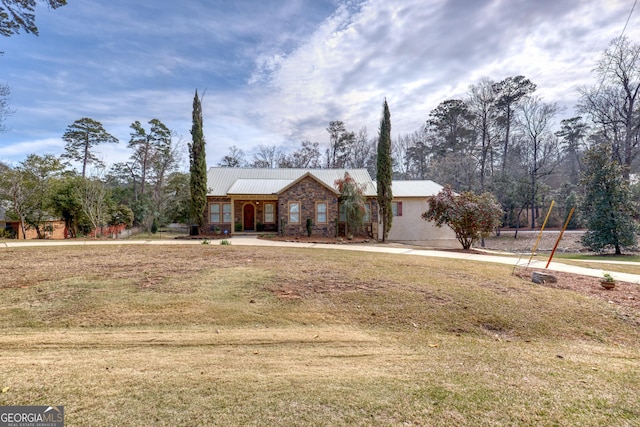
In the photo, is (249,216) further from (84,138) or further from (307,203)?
(84,138)

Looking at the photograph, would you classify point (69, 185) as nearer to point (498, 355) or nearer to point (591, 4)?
point (498, 355)

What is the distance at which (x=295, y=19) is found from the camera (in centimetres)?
1156

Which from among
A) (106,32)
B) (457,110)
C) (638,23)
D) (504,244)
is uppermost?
(457,110)

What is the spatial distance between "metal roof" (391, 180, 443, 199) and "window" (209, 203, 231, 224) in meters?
11.7

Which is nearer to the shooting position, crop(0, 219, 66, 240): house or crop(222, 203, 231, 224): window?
crop(0, 219, 66, 240): house

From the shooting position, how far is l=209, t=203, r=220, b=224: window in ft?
67.2

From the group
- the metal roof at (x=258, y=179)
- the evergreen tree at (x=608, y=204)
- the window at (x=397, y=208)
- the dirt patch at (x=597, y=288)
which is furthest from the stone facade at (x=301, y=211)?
the dirt patch at (x=597, y=288)

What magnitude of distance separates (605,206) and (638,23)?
11333 millimetres

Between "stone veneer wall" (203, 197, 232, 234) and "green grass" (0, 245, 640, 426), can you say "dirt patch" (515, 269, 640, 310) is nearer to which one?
"green grass" (0, 245, 640, 426)

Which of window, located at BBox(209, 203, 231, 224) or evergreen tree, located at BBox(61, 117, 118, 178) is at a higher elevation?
evergreen tree, located at BBox(61, 117, 118, 178)

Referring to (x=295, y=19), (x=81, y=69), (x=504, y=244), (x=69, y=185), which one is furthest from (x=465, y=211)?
(x=69, y=185)

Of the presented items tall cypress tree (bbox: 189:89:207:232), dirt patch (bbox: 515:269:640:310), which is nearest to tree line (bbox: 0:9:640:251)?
tall cypress tree (bbox: 189:89:207:232)

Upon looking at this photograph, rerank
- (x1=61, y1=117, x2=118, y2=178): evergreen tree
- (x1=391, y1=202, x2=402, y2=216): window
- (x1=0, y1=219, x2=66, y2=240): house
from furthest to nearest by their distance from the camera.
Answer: (x1=61, y1=117, x2=118, y2=178): evergreen tree → (x1=391, y1=202, x2=402, y2=216): window → (x1=0, y1=219, x2=66, y2=240): house

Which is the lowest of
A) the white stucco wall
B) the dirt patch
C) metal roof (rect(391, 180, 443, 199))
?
the dirt patch
